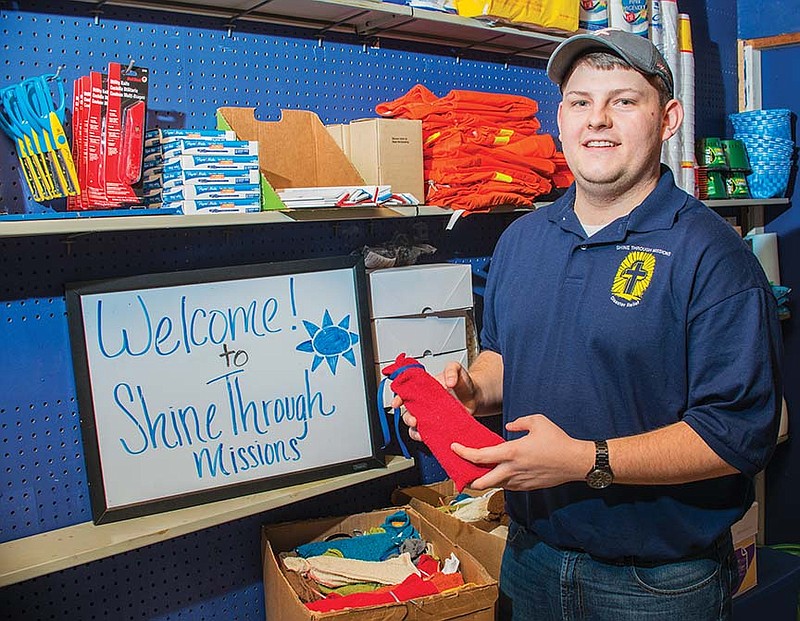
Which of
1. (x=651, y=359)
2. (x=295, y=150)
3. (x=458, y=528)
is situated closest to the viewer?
(x=651, y=359)

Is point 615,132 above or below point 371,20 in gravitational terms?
Result: below

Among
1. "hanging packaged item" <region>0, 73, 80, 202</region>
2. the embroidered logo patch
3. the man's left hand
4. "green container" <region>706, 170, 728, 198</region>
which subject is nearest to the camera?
the man's left hand

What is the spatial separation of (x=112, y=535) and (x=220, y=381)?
42cm

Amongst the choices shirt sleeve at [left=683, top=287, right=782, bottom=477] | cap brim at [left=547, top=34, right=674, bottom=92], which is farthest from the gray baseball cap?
shirt sleeve at [left=683, top=287, right=782, bottom=477]

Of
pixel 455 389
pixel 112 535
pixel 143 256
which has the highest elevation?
pixel 143 256

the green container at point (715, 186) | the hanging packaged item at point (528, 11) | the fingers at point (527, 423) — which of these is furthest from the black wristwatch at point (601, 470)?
the green container at point (715, 186)

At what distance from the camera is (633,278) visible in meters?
1.68

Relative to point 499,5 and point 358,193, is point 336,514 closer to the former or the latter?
A: point 358,193

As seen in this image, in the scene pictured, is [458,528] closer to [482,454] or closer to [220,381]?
[220,381]

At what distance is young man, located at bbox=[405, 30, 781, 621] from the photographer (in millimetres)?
1565

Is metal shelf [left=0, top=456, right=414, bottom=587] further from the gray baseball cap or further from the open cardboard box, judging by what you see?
the gray baseball cap

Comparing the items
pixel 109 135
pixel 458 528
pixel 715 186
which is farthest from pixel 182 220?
pixel 715 186

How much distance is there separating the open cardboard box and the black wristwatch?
102 centimetres

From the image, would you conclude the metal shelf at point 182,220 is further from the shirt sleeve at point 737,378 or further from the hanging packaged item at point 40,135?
the shirt sleeve at point 737,378
